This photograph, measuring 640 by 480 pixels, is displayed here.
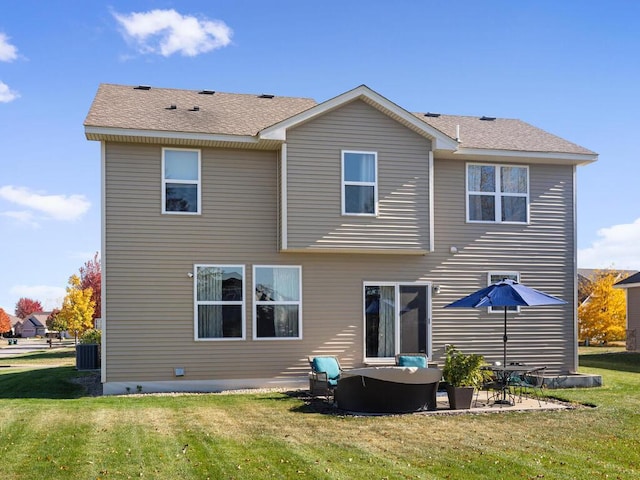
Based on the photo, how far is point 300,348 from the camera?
49.6ft

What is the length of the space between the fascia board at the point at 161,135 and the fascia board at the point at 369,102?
51 centimetres

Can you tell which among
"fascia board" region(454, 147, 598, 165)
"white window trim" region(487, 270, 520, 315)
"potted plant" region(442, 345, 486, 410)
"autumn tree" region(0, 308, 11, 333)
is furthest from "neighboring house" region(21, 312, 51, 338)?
"potted plant" region(442, 345, 486, 410)

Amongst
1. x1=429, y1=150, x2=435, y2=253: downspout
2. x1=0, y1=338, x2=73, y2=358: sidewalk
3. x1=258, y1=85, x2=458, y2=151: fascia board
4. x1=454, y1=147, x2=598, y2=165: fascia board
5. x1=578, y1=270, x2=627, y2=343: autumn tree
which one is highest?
x1=258, y1=85, x2=458, y2=151: fascia board

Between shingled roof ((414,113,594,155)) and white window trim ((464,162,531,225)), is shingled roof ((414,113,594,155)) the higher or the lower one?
the higher one

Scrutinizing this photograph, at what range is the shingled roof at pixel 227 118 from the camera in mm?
14398

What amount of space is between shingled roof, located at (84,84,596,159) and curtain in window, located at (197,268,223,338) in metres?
3.13

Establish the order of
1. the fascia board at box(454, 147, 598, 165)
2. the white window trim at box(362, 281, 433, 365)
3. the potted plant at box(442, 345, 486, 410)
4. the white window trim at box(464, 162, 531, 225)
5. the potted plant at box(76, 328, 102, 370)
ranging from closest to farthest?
the potted plant at box(442, 345, 486, 410)
the white window trim at box(362, 281, 433, 365)
the fascia board at box(454, 147, 598, 165)
the white window trim at box(464, 162, 531, 225)
the potted plant at box(76, 328, 102, 370)

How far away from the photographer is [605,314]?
114 ft

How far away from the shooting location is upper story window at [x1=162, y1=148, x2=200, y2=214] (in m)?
14.7

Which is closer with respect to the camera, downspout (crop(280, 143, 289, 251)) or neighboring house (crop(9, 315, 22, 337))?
Result: downspout (crop(280, 143, 289, 251))

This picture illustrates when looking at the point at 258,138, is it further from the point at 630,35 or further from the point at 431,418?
the point at 630,35

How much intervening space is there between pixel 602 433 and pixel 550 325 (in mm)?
6921

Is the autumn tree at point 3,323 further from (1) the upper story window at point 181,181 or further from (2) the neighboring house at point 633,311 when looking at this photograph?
(1) the upper story window at point 181,181

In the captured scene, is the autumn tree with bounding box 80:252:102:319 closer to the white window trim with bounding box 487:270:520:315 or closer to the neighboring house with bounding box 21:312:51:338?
the white window trim with bounding box 487:270:520:315
